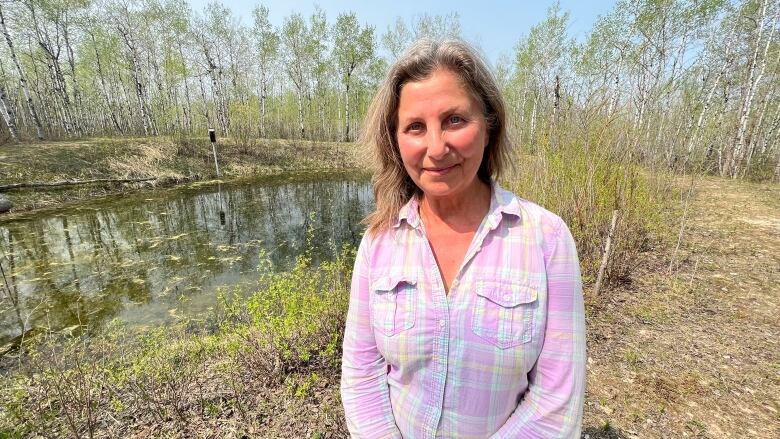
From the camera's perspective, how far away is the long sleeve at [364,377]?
1228 mm

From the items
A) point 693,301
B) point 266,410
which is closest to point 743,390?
point 693,301

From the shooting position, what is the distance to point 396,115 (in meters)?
1.27

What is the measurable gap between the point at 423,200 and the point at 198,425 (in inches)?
118

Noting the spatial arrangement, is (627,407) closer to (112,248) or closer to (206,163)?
(112,248)

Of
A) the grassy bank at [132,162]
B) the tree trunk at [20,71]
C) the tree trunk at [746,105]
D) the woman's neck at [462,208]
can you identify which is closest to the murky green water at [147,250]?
the grassy bank at [132,162]

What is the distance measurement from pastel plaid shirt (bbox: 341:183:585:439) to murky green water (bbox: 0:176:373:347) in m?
3.39

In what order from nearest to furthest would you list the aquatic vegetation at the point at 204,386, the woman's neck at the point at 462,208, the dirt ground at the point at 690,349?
the woman's neck at the point at 462,208 → the dirt ground at the point at 690,349 → the aquatic vegetation at the point at 204,386

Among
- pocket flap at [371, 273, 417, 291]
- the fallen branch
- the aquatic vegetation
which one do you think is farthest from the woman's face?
the fallen branch

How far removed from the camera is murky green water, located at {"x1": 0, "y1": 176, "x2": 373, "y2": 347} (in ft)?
18.6

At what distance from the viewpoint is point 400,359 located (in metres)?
1.11

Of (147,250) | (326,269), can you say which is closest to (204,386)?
(326,269)

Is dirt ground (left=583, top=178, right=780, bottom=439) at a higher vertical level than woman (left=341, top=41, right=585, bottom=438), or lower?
lower

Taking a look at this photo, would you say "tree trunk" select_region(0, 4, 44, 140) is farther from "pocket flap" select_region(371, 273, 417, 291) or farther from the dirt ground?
the dirt ground

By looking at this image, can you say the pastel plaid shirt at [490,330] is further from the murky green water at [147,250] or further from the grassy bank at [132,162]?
the grassy bank at [132,162]
